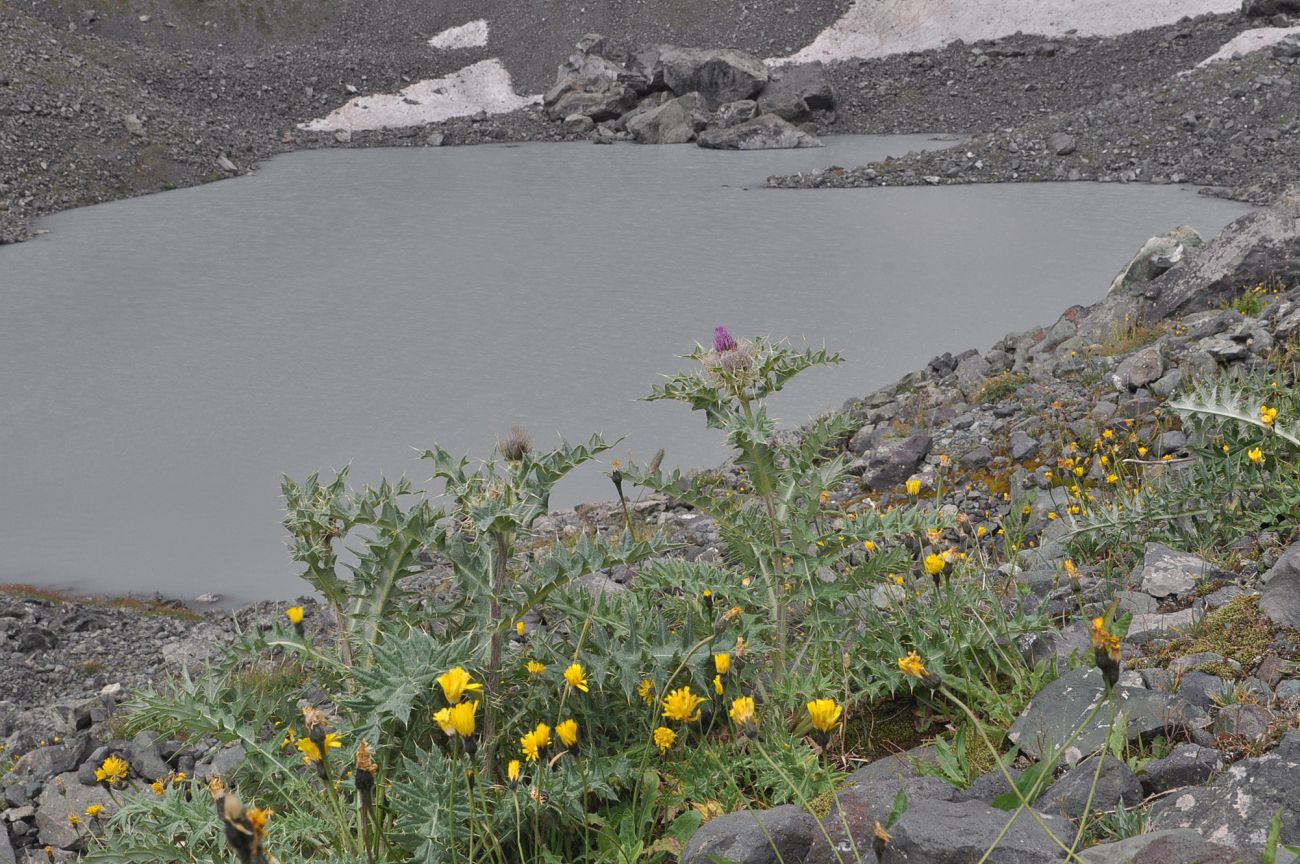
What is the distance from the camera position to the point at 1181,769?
2072mm

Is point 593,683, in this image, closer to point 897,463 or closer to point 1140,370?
point 897,463

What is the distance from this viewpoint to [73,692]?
5.61m

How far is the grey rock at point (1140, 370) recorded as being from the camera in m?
5.99

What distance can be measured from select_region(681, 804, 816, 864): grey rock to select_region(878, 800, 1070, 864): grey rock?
0.61ft

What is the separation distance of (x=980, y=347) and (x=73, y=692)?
792 centimetres

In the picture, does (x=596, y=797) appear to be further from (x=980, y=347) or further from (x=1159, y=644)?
(x=980, y=347)

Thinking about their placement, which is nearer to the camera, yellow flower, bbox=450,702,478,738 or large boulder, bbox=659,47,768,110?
yellow flower, bbox=450,702,478,738

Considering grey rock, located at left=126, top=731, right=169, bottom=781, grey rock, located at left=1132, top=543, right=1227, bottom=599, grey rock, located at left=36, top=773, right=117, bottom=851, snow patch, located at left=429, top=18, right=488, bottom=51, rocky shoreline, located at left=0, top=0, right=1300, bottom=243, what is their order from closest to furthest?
grey rock, located at left=1132, top=543, right=1227, bottom=599 < grey rock, located at left=36, top=773, right=117, bottom=851 < grey rock, located at left=126, top=731, right=169, bottom=781 < rocky shoreline, located at left=0, top=0, right=1300, bottom=243 < snow patch, located at left=429, top=18, right=488, bottom=51

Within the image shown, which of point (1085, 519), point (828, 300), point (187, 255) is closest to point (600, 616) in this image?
point (1085, 519)

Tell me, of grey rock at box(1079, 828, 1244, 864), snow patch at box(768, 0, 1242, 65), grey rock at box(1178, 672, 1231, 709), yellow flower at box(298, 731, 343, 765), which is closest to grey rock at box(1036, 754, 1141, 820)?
grey rock at box(1079, 828, 1244, 864)

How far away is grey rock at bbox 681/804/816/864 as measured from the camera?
1882 mm

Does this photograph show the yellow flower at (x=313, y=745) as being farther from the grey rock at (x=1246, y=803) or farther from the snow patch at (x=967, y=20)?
the snow patch at (x=967, y=20)

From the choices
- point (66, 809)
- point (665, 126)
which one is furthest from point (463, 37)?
point (66, 809)

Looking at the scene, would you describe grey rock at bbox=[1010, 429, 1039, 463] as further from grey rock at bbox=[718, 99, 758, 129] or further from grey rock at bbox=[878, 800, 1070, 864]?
grey rock at bbox=[718, 99, 758, 129]
